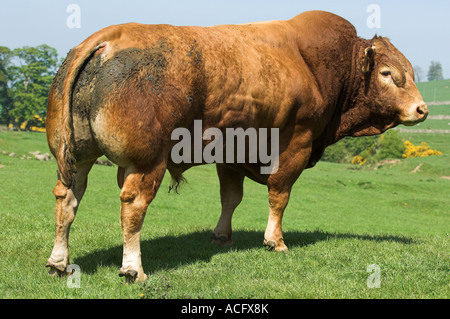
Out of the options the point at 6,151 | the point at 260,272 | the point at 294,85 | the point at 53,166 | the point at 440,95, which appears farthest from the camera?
the point at 440,95

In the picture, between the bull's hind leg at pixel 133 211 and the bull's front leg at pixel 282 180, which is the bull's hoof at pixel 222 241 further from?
the bull's hind leg at pixel 133 211

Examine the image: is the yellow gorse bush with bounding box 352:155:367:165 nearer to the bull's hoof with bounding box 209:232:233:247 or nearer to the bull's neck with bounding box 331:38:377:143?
the bull's neck with bounding box 331:38:377:143

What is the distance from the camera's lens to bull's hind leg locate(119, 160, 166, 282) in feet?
17.7

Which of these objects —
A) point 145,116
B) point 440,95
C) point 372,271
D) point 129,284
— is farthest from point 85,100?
point 440,95

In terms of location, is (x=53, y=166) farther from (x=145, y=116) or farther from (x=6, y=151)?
(x=145, y=116)

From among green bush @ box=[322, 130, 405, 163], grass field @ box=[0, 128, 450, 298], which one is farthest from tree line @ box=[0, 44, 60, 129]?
grass field @ box=[0, 128, 450, 298]

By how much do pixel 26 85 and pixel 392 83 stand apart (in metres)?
69.1

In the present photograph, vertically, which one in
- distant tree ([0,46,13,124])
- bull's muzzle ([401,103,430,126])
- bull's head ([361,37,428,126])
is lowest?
distant tree ([0,46,13,124])

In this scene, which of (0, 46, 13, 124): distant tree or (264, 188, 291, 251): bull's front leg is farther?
(0, 46, 13, 124): distant tree

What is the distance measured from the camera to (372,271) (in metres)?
6.06

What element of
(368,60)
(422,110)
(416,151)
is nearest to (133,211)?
(368,60)

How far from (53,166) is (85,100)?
75.6 feet

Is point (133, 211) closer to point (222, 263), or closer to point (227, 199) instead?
point (222, 263)

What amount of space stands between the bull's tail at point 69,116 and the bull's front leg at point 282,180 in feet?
9.93
